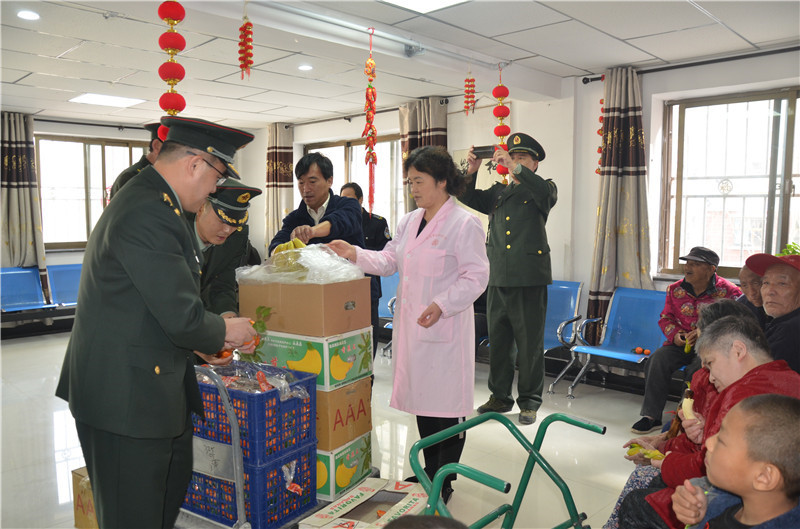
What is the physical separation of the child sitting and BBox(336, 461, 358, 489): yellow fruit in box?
1.54 metres

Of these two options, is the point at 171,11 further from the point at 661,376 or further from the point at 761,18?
the point at 661,376

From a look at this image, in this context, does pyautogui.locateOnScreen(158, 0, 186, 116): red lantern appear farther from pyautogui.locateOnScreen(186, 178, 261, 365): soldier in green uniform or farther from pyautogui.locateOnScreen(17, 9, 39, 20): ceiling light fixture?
pyautogui.locateOnScreen(17, 9, 39, 20): ceiling light fixture

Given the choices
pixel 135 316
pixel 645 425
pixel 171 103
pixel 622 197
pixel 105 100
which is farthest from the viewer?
pixel 105 100

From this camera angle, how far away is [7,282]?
23.0ft

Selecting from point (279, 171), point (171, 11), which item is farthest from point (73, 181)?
point (171, 11)

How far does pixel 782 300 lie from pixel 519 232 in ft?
5.65

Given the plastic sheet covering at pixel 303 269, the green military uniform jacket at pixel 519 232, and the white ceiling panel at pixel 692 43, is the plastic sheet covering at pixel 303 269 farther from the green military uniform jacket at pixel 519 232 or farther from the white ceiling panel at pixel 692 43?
the white ceiling panel at pixel 692 43

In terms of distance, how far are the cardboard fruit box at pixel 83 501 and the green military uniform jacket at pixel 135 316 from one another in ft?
3.19

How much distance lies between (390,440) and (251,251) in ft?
11.3

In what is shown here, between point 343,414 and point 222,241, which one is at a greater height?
point 222,241

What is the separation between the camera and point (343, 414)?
2.53 m

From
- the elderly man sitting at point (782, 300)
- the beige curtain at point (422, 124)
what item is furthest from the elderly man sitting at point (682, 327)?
the beige curtain at point (422, 124)

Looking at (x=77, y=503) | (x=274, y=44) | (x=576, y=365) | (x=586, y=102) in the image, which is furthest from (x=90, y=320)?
(x=586, y=102)

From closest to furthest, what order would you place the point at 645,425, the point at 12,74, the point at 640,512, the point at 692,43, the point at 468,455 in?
the point at 640,512, the point at 468,455, the point at 645,425, the point at 692,43, the point at 12,74
